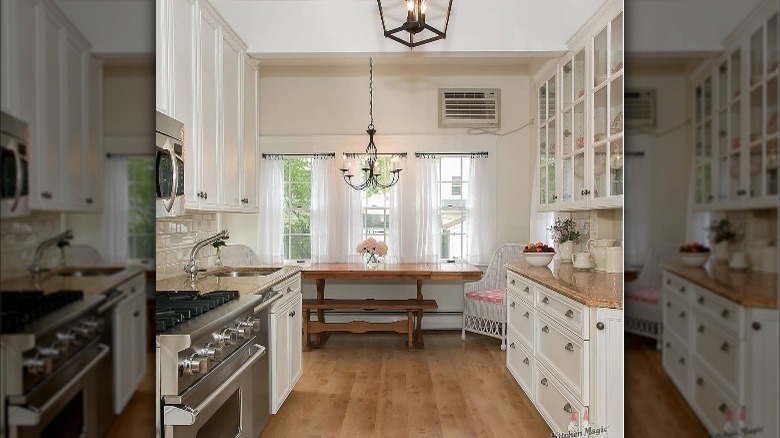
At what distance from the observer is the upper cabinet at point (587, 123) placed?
114 inches

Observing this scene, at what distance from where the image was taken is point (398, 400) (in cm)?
350

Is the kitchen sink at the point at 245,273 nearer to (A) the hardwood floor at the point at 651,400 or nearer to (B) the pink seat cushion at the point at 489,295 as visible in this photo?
(B) the pink seat cushion at the point at 489,295

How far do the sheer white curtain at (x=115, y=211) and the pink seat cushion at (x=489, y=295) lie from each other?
4.74 m

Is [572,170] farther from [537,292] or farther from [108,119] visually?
[108,119]

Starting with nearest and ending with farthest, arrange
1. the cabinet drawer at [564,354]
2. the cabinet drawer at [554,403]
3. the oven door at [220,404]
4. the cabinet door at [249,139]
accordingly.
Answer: the oven door at [220,404]
the cabinet drawer at [564,354]
the cabinet drawer at [554,403]
the cabinet door at [249,139]

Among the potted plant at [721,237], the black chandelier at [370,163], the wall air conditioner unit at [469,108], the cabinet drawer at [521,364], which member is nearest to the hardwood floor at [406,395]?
the cabinet drawer at [521,364]

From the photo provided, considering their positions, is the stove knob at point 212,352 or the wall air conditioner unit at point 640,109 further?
the stove knob at point 212,352

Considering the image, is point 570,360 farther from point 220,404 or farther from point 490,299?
point 490,299

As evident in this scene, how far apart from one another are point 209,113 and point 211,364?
1679mm

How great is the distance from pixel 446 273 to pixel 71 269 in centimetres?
445

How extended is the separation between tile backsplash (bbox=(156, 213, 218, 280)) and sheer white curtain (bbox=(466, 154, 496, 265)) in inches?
107

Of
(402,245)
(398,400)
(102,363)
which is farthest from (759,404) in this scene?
(402,245)

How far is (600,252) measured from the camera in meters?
3.37

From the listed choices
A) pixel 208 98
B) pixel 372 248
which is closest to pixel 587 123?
pixel 208 98
